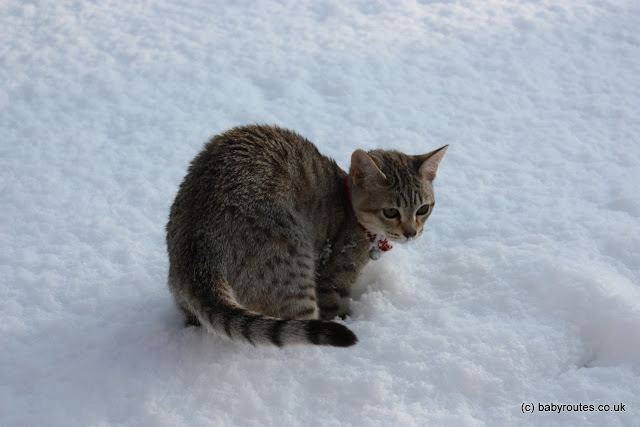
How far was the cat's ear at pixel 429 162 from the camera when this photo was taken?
3115 mm

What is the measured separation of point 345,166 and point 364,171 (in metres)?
1.11

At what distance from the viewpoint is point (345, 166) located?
4.14 meters

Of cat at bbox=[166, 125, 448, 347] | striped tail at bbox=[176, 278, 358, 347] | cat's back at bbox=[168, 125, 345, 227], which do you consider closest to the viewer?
striped tail at bbox=[176, 278, 358, 347]

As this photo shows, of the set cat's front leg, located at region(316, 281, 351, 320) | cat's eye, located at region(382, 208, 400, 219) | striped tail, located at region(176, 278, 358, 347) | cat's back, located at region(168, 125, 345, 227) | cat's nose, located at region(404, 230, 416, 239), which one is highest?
cat's back, located at region(168, 125, 345, 227)

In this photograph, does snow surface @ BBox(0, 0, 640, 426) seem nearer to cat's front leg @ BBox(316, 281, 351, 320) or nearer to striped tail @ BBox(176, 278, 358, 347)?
cat's front leg @ BBox(316, 281, 351, 320)

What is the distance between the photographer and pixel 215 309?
7.69 ft

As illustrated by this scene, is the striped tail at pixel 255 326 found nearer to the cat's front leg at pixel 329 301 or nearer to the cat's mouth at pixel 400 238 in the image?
the cat's front leg at pixel 329 301

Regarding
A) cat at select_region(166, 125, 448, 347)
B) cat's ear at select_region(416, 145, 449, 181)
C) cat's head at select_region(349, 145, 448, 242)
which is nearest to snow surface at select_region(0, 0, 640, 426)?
cat at select_region(166, 125, 448, 347)

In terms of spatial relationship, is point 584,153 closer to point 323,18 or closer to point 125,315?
point 323,18

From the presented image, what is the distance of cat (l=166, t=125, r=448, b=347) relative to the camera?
2400mm

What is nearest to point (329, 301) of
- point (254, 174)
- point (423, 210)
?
point (423, 210)

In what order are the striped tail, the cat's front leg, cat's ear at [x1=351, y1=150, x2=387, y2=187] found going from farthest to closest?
the cat's front leg → cat's ear at [x1=351, y1=150, x2=387, y2=187] → the striped tail

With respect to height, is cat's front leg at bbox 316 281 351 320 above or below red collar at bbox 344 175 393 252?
below

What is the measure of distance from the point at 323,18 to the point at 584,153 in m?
2.88
